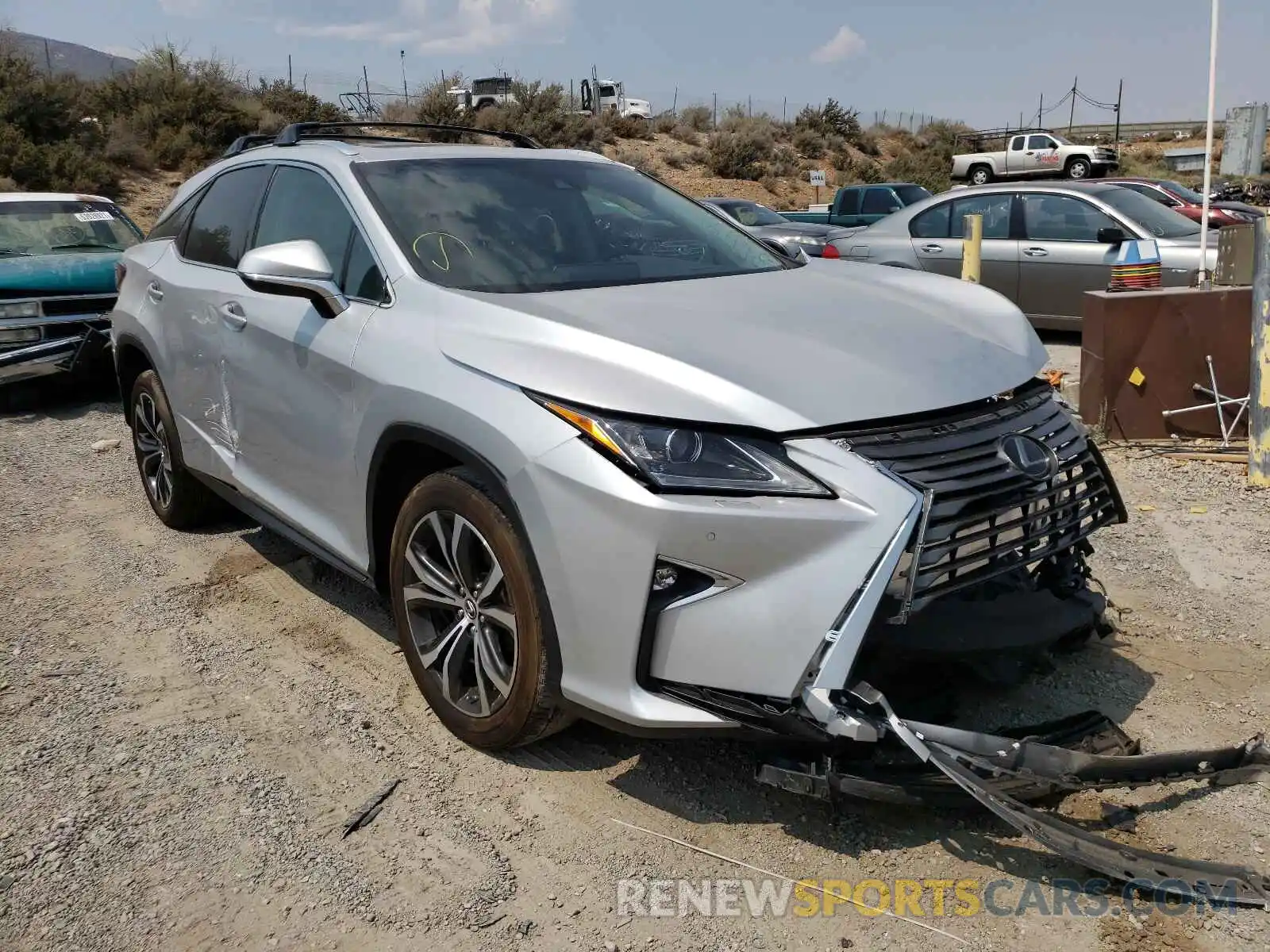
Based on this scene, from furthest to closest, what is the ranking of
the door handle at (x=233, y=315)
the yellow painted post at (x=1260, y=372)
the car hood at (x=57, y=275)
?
the car hood at (x=57, y=275), the yellow painted post at (x=1260, y=372), the door handle at (x=233, y=315)

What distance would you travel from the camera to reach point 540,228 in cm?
366

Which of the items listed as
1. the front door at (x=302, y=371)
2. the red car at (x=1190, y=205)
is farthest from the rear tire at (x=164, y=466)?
the red car at (x=1190, y=205)

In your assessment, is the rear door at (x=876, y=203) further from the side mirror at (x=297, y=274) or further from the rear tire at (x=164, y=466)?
the side mirror at (x=297, y=274)

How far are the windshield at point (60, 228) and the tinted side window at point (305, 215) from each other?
5.75 m

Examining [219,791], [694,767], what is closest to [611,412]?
[694,767]

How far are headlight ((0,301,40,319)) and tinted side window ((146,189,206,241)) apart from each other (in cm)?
392

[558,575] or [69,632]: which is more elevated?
[558,575]

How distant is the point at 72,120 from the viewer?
24.2 meters

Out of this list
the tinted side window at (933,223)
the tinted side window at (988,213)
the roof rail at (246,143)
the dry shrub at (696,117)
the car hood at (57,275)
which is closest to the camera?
the roof rail at (246,143)

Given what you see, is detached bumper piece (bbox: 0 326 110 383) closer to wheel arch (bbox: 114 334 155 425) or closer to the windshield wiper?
the windshield wiper

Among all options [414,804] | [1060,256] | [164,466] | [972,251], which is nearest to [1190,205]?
[1060,256]

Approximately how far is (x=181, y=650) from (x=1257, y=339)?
5.56 metres

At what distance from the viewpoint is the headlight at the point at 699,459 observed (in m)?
2.47

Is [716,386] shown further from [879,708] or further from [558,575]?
[879,708]
